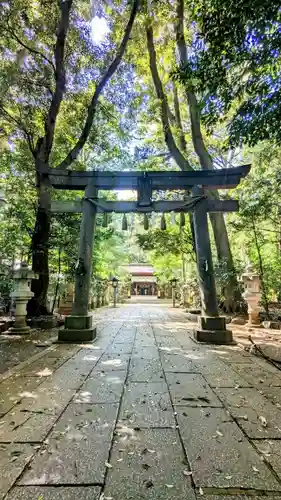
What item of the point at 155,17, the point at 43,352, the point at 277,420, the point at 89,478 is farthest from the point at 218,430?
the point at 155,17

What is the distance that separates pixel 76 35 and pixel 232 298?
389 inches

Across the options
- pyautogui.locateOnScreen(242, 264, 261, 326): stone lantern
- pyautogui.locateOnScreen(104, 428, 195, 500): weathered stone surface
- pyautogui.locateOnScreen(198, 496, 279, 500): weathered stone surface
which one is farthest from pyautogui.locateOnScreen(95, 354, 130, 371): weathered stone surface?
pyautogui.locateOnScreen(242, 264, 261, 326): stone lantern

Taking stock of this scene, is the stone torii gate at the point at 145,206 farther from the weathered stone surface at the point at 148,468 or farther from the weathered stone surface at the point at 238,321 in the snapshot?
the weathered stone surface at the point at 148,468

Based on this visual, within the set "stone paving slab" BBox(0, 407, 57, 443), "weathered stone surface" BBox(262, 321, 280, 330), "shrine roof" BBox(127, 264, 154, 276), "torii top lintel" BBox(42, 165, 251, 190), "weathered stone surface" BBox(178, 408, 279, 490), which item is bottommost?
"weathered stone surface" BBox(178, 408, 279, 490)

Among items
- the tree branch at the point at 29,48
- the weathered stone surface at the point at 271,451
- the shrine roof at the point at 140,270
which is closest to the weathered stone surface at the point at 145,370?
the weathered stone surface at the point at 271,451

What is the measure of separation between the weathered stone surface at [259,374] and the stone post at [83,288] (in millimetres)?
2941

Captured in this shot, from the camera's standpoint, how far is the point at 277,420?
2.12 meters

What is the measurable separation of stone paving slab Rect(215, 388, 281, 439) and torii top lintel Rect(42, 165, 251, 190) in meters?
4.15

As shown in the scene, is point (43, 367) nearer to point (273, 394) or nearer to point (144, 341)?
point (144, 341)

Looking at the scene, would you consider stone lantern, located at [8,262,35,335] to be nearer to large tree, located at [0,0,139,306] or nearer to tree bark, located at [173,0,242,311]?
large tree, located at [0,0,139,306]

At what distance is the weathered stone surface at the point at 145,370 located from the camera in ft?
10.2

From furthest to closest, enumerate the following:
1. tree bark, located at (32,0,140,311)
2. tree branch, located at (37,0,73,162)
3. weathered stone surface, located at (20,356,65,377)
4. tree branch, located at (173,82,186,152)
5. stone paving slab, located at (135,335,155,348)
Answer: tree branch, located at (173,82,186,152) < tree bark, located at (32,0,140,311) < tree branch, located at (37,0,73,162) < stone paving slab, located at (135,335,155,348) < weathered stone surface, located at (20,356,65,377)

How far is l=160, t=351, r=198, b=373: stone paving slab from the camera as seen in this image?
11.4 feet

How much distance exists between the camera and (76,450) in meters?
1.68
